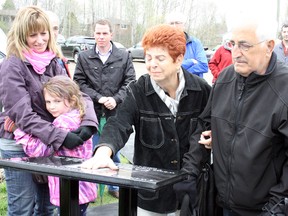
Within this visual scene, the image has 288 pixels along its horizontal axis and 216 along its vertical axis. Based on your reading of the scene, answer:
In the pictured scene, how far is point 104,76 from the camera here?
4.79m

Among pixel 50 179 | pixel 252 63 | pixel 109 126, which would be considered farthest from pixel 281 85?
Answer: pixel 50 179

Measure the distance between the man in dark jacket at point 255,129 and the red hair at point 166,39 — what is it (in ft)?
1.34

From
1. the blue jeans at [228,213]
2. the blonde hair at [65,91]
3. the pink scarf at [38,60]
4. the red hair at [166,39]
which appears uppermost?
the red hair at [166,39]

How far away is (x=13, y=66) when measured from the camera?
9.64ft

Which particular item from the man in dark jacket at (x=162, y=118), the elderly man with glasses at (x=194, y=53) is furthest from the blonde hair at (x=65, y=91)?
the elderly man with glasses at (x=194, y=53)

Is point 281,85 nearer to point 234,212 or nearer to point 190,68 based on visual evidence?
point 234,212

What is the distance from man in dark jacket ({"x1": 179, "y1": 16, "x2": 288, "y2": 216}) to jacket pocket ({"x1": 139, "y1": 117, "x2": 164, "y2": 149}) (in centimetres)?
48

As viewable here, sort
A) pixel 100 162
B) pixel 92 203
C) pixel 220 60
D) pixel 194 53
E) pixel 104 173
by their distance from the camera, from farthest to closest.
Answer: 1. pixel 220 60
2. pixel 194 53
3. pixel 92 203
4. pixel 100 162
5. pixel 104 173

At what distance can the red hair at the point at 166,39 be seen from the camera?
95.7 inches

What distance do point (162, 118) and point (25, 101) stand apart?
976mm

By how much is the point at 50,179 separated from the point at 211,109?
1.27 m

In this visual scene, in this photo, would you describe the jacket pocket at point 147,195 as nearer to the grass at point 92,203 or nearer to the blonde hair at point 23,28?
the blonde hair at point 23,28

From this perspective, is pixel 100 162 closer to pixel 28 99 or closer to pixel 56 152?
pixel 56 152

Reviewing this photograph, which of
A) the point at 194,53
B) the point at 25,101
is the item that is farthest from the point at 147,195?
the point at 194,53
